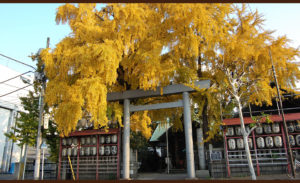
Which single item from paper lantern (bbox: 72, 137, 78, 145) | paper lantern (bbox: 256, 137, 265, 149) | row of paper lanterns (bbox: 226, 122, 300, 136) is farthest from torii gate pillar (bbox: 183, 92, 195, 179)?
paper lantern (bbox: 72, 137, 78, 145)

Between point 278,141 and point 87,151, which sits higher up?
point 278,141

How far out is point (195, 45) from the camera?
9.52 metres

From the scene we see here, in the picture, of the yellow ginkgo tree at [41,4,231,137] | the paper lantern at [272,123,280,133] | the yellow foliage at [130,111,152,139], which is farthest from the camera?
the yellow foliage at [130,111,152,139]

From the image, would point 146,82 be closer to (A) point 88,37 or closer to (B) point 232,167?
(A) point 88,37

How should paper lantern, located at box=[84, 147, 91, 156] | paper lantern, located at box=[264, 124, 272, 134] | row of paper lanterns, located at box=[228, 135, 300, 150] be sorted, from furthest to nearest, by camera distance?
paper lantern, located at box=[84, 147, 91, 156] < paper lantern, located at box=[264, 124, 272, 134] < row of paper lanterns, located at box=[228, 135, 300, 150]

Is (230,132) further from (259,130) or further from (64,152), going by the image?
(64,152)

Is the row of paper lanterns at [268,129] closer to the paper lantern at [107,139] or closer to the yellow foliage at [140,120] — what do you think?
the yellow foliage at [140,120]

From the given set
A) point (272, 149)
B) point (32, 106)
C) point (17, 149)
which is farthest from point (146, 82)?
point (17, 149)

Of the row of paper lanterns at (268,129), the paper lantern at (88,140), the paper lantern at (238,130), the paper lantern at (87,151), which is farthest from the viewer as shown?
the paper lantern at (88,140)

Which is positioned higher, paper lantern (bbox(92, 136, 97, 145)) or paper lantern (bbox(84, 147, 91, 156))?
paper lantern (bbox(92, 136, 97, 145))

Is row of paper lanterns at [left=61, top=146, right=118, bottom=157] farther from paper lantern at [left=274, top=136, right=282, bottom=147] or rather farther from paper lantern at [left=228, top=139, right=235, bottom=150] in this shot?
paper lantern at [left=274, top=136, right=282, bottom=147]

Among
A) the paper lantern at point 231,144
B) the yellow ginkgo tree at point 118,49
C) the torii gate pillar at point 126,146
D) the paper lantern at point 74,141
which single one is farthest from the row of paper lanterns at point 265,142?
the paper lantern at point 74,141

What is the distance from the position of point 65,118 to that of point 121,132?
3.49m

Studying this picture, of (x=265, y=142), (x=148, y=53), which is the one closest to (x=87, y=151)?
(x=148, y=53)
